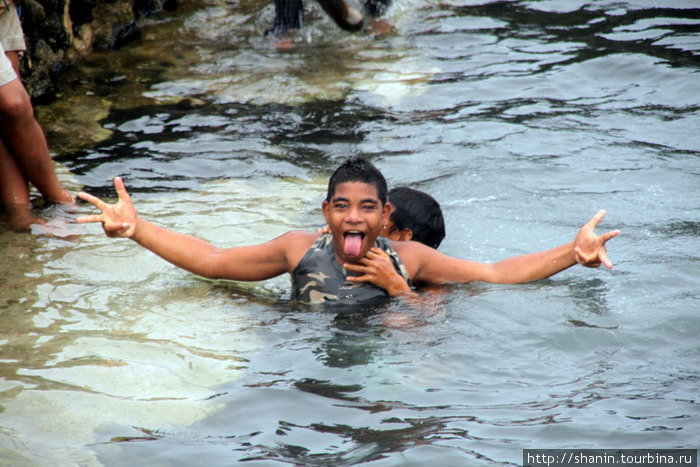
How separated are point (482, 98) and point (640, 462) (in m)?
6.29

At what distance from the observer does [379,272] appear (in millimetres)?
4719

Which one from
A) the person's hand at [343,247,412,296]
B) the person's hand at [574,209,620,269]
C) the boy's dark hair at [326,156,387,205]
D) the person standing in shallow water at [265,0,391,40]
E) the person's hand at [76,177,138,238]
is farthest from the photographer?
the person standing in shallow water at [265,0,391,40]

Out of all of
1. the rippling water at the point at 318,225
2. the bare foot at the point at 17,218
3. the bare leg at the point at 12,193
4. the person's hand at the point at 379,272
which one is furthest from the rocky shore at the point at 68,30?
the person's hand at the point at 379,272

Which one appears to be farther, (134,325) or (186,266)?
(186,266)

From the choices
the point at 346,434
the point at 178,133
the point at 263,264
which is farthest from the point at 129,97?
the point at 346,434

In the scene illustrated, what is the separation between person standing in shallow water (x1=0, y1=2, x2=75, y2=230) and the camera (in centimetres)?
528

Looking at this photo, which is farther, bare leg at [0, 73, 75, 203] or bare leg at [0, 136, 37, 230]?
bare leg at [0, 136, 37, 230]

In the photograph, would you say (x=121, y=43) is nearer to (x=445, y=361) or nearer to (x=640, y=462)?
(x=445, y=361)

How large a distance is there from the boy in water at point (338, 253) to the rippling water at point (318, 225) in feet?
0.60

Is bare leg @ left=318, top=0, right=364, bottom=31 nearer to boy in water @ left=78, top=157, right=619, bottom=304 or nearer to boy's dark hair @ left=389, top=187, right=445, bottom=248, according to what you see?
boy's dark hair @ left=389, top=187, right=445, bottom=248

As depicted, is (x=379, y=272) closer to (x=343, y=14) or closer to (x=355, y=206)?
(x=355, y=206)

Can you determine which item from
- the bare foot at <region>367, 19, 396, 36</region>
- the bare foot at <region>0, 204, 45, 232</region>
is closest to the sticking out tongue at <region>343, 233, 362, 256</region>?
the bare foot at <region>0, 204, 45, 232</region>

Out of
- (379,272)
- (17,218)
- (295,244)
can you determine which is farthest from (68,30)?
(379,272)

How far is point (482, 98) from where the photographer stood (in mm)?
8875
